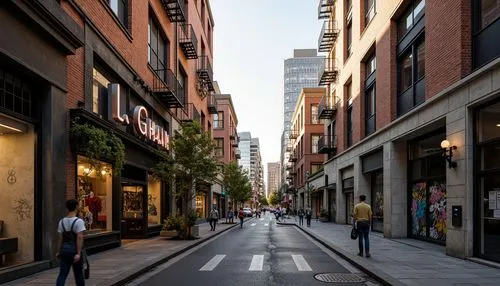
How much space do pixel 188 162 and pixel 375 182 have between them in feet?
36.2

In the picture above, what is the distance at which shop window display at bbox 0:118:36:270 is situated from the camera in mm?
10516

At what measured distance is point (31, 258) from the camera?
10656 millimetres

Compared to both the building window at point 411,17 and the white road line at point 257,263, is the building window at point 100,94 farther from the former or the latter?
the building window at point 411,17

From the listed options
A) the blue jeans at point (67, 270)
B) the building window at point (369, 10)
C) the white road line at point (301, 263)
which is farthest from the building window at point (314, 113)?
the blue jeans at point (67, 270)

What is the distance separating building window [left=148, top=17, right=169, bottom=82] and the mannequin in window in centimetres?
886

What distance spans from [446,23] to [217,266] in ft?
33.4

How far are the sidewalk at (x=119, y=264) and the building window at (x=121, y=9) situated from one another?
8.79 meters

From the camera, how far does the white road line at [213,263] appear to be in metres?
11.9

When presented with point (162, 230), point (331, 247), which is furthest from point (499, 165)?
point (162, 230)

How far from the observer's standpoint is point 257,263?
42.0ft

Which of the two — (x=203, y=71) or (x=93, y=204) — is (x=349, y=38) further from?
(x=93, y=204)

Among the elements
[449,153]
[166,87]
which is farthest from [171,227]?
[449,153]

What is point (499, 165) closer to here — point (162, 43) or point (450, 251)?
point (450, 251)

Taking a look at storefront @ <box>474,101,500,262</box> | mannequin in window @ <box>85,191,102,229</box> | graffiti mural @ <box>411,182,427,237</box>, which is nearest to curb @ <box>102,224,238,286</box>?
mannequin in window @ <box>85,191,102,229</box>
